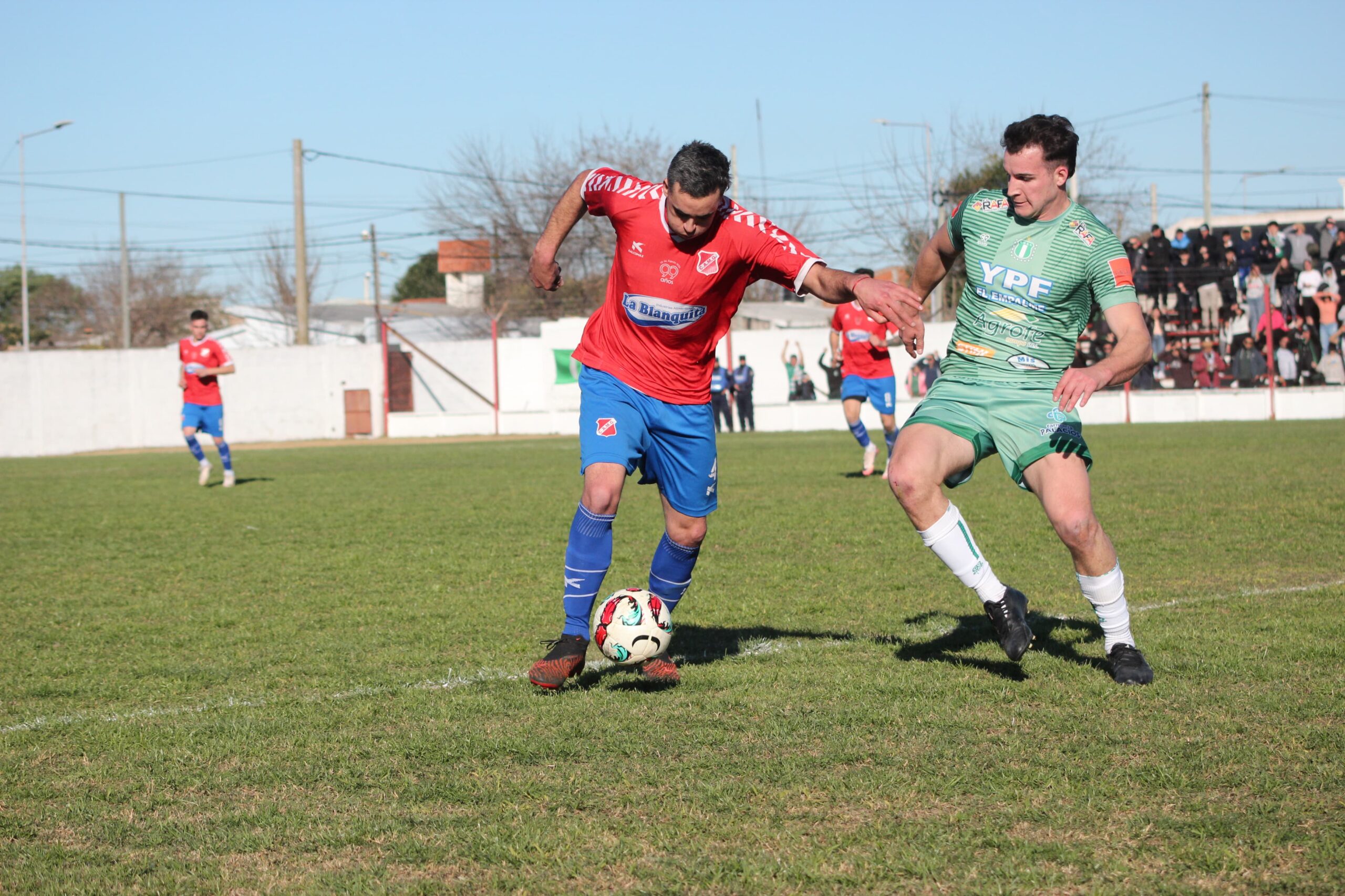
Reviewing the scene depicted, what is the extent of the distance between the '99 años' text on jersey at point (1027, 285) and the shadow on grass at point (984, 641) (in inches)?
44.4

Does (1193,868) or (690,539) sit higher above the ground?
(690,539)

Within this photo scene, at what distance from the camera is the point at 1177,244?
28.0 metres

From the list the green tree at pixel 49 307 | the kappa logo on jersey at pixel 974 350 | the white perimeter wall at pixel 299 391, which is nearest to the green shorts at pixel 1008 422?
the kappa logo on jersey at pixel 974 350

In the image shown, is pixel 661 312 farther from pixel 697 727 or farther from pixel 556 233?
pixel 697 727

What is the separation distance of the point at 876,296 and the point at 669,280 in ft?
3.04

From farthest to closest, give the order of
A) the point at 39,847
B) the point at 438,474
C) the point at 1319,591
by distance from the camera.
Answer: the point at 438,474
the point at 1319,591
the point at 39,847

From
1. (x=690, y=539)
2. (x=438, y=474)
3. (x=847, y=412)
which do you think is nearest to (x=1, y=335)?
(x=438, y=474)

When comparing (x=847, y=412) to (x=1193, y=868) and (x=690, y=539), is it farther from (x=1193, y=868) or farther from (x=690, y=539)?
(x=1193, y=868)

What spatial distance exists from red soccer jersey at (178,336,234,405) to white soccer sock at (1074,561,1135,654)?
1387 cm

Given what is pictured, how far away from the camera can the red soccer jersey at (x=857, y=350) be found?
15.0m

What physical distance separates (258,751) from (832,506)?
304 inches

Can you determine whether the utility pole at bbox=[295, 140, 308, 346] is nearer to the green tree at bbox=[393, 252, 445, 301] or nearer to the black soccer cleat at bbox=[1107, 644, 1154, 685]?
the black soccer cleat at bbox=[1107, 644, 1154, 685]

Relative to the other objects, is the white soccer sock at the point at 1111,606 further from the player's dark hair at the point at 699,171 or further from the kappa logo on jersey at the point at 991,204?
the player's dark hair at the point at 699,171

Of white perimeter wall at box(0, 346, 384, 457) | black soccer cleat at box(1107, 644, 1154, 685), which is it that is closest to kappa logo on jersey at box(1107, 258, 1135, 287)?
black soccer cleat at box(1107, 644, 1154, 685)
